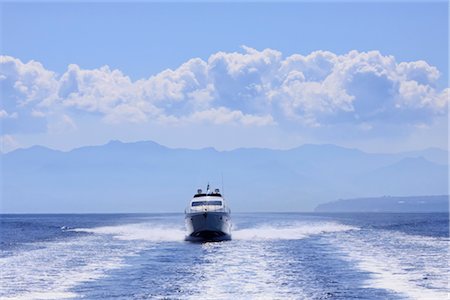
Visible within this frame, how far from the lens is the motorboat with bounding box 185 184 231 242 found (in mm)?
71312

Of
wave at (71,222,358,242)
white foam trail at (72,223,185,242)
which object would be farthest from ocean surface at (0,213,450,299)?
wave at (71,222,358,242)

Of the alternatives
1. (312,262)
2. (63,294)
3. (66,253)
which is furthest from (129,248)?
(63,294)

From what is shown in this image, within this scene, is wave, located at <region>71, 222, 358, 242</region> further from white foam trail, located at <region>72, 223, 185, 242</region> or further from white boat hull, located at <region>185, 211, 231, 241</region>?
white boat hull, located at <region>185, 211, 231, 241</region>

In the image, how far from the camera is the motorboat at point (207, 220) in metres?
71.3

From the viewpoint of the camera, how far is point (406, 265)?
4628 centimetres

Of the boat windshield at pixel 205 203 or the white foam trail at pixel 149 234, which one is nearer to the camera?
the boat windshield at pixel 205 203

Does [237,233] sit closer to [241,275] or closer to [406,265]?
[406,265]

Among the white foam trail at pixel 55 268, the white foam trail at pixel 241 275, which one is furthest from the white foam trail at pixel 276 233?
the white foam trail at pixel 55 268

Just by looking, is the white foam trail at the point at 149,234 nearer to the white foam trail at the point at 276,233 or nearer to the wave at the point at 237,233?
the wave at the point at 237,233

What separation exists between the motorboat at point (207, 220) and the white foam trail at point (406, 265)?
40.3 ft

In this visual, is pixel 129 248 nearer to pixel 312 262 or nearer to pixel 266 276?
pixel 312 262

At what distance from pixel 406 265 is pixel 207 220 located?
28.7m

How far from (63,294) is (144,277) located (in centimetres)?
767

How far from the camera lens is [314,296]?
33531 mm
